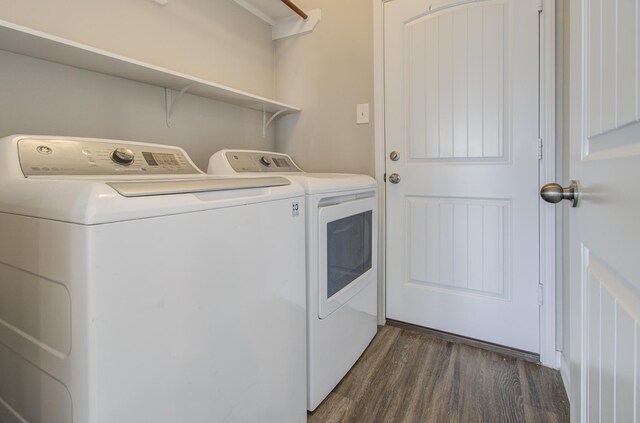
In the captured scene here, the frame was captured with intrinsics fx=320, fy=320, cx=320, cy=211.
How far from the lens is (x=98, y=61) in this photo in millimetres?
1193

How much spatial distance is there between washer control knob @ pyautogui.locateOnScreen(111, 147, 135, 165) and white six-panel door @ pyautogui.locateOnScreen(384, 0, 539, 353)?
1.35 m

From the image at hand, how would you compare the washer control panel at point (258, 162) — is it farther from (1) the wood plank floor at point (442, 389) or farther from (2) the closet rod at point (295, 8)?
(1) the wood plank floor at point (442, 389)

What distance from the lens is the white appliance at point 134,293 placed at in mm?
578

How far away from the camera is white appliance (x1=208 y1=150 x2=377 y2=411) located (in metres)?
1.22

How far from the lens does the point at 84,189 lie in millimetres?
579

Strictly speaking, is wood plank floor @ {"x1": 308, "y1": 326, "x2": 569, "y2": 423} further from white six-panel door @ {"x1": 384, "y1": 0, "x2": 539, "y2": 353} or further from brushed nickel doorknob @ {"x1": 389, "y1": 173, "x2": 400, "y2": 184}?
brushed nickel doorknob @ {"x1": 389, "y1": 173, "x2": 400, "y2": 184}

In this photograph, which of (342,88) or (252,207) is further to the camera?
(342,88)

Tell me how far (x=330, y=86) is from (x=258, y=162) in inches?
28.8

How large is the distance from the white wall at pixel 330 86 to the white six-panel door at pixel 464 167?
0.52ft

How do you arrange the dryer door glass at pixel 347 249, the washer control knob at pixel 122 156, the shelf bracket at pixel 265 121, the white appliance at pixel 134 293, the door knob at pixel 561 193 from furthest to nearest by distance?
the shelf bracket at pixel 265 121 → the dryer door glass at pixel 347 249 → the washer control knob at pixel 122 156 → the door knob at pixel 561 193 → the white appliance at pixel 134 293

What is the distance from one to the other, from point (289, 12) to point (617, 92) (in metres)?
2.09

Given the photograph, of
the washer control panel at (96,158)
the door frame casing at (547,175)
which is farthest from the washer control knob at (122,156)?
the door frame casing at (547,175)

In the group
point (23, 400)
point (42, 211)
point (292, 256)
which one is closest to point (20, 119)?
point (42, 211)

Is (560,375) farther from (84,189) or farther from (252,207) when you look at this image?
(84,189)
